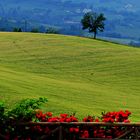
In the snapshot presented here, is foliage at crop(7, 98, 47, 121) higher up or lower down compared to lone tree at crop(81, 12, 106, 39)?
lower down

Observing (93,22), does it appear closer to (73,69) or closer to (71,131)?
(73,69)

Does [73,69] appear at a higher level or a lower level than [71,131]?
lower

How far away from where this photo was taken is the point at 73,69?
173ft

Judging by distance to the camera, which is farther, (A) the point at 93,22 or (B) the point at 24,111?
(A) the point at 93,22

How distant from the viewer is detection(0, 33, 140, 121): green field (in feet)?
103

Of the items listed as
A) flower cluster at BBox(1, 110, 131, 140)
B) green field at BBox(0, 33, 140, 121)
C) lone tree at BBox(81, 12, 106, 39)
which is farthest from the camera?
lone tree at BBox(81, 12, 106, 39)

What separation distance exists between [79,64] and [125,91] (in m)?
14.2

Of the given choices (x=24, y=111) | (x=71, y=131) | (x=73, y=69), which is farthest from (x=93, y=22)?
(x=71, y=131)

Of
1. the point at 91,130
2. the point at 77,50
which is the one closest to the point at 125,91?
the point at 77,50

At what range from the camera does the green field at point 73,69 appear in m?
31.4

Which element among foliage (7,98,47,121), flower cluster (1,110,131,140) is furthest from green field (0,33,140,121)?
flower cluster (1,110,131,140)

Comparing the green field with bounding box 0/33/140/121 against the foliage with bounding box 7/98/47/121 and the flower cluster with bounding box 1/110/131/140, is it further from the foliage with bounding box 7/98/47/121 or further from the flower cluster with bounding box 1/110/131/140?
the flower cluster with bounding box 1/110/131/140

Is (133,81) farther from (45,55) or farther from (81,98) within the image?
(81,98)

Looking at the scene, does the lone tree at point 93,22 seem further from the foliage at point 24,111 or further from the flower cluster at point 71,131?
the flower cluster at point 71,131
